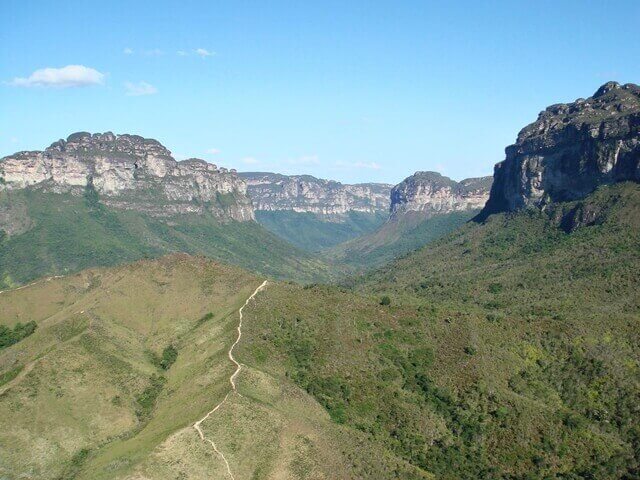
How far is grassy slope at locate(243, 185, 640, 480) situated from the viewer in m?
90.2

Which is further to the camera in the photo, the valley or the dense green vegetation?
the dense green vegetation

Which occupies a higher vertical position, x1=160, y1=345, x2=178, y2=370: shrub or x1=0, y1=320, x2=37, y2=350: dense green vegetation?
x1=0, y1=320, x2=37, y2=350: dense green vegetation

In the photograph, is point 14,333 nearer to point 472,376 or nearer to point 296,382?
point 296,382

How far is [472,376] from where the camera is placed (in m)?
103

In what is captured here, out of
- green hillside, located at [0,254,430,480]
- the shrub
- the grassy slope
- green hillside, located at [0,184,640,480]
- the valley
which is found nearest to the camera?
green hillside, located at [0,254,430,480]

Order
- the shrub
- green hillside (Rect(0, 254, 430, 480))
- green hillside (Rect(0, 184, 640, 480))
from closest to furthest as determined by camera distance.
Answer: green hillside (Rect(0, 254, 430, 480))
green hillside (Rect(0, 184, 640, 480))
the shrub

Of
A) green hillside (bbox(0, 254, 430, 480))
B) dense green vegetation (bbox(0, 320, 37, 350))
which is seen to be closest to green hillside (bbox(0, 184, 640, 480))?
green hillside (bbox(0, 254, 430, 480))

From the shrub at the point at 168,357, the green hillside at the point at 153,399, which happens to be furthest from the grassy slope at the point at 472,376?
the shrub at the point at 168,357

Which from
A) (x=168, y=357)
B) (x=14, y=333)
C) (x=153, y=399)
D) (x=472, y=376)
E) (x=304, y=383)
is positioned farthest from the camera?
(x=14, y=333)

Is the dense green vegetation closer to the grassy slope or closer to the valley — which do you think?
the valley

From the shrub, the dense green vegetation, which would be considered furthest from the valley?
the dense green vegetation

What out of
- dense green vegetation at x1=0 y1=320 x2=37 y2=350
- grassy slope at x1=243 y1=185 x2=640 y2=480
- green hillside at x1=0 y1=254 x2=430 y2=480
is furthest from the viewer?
dense green vegetation at x1=0 y1=320 x2=37 y2=350

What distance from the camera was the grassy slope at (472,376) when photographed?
9019 cm

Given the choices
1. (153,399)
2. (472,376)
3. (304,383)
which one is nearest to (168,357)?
(153,399)
